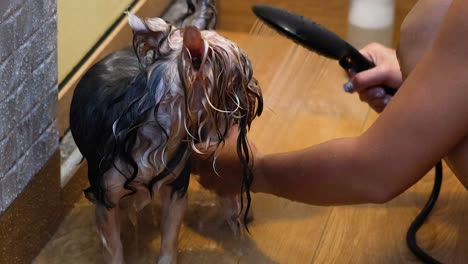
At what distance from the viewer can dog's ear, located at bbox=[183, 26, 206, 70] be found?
2.76 ft

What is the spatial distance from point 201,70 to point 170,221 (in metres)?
0.32

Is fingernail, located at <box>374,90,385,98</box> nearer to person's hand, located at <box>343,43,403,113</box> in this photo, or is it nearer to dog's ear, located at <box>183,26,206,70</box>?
person's hand, located at <box>343,43,403,113</box>

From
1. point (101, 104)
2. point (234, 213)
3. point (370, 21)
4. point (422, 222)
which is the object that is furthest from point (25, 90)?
point (370, 21)

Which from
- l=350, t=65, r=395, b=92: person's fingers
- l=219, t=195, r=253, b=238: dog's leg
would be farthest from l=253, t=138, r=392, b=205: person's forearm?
l=350, t=65, r=395, b=92: person's fingers

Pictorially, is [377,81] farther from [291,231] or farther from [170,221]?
[170,221]

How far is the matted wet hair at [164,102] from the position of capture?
897mm

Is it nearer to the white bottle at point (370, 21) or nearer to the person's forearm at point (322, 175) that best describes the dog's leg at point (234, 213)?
the person's forearm at point (322, 175)

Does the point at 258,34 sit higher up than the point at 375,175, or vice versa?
the point at 375,175

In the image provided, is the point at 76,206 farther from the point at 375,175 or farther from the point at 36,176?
the point at 375,175

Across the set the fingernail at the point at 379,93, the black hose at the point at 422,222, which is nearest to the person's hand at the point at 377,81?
the fingernail at the point at 379,93

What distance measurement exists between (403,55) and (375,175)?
23cm

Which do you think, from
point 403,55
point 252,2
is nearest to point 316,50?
point 403,55

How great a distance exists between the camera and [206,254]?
4.00 feet

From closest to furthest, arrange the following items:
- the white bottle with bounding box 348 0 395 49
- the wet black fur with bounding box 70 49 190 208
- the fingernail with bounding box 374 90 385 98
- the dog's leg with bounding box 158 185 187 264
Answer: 1. the wet black fur with bounding box 70 49 190 208
2. the dog's leg with bounding box 158 185 187 264
3. the fingernail with bounding box 374 90 385 98
4. the white bottle with bounding box 348 0 395 49
